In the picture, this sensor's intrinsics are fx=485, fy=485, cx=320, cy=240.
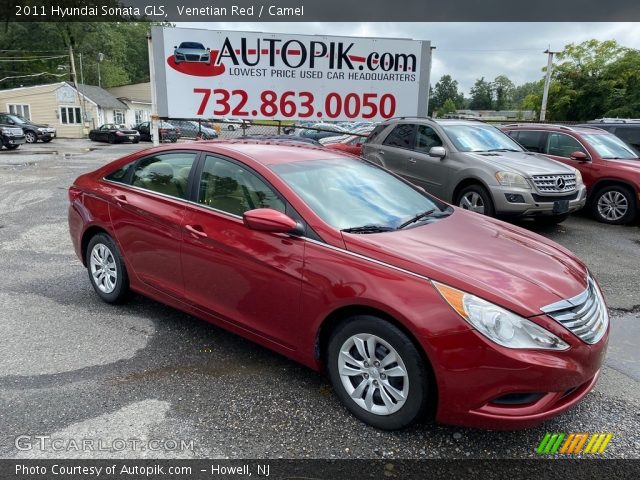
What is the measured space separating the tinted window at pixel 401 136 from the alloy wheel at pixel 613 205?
3522 millimetres

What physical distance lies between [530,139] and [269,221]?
8180 millimetres

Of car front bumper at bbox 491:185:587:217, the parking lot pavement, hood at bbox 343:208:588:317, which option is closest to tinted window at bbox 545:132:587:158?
car front bumper at bbox 491:185:587:217

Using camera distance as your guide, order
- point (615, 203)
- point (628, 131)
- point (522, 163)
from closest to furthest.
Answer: point (522, 163) < point (615, 203) < point (628, 131)

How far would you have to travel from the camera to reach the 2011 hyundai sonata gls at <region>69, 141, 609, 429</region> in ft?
7.75

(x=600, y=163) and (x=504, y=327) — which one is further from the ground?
(x=600, y=163)

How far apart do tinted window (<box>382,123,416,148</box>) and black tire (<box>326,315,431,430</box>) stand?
6131 millimetres

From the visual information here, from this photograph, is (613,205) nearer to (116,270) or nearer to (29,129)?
(116,270)

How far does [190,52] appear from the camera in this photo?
10.5 m

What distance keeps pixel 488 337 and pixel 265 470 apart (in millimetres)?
1278

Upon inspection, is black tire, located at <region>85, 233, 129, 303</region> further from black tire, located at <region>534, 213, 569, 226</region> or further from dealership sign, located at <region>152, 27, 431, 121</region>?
dealership sign, located at <region>152, 27, 431, 121</region>

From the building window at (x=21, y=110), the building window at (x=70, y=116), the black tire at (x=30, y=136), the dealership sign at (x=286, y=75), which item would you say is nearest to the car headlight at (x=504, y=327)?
the dealership sign at (x=286, y=75)

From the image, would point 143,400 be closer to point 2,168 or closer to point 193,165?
point 193,165

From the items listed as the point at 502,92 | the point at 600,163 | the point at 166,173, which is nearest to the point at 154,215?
the point at 166,173

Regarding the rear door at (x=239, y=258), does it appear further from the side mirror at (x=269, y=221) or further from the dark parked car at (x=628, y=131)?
the dark parked car at (x=628, y=131)
